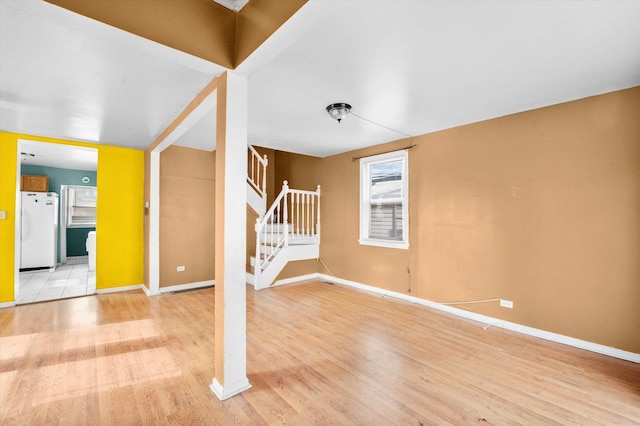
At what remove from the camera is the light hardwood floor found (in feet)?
5.98

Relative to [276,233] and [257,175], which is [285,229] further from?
[257,175]

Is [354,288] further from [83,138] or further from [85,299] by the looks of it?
[83,138]

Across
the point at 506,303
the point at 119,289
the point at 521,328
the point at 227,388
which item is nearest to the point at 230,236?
the point at 227,388

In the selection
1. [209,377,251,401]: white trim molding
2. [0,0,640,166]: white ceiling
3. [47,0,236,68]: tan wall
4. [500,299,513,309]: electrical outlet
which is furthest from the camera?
[500,299,513,309]: electrical outlet

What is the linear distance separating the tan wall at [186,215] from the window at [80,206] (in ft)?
13.9

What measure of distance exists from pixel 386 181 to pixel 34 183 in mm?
7685

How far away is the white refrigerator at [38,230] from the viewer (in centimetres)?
A: 585

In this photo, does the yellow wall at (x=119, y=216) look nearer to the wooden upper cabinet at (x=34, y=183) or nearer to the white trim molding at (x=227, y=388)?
the wooden upper cabinet at (x=34, y=183)

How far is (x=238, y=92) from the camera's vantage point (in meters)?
2.06

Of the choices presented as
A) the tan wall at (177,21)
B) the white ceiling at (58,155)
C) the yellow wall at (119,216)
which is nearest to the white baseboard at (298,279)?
the yellow wall at (119,216)

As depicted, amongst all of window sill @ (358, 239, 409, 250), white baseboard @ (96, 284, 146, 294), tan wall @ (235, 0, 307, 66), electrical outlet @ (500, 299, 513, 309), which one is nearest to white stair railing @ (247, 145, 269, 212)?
window sill @ (358, 239, 409, 250)

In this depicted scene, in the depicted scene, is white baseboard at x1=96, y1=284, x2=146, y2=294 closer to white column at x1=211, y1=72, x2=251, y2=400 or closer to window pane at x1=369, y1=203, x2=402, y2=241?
white column at x1=211, y1=72, x2=251, y2=400

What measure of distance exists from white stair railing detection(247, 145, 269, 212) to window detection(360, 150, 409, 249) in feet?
6.36

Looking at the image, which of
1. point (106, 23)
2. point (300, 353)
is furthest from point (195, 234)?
point (106, 23)
